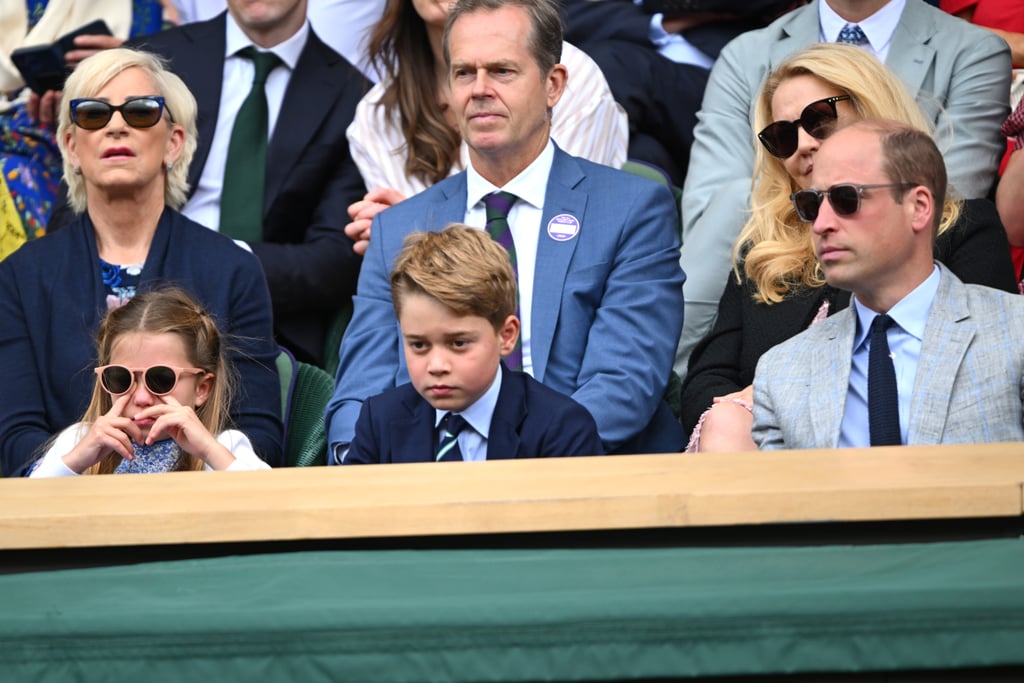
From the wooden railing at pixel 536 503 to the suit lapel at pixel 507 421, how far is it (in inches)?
31.6

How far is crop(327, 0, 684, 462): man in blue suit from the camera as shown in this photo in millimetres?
3482

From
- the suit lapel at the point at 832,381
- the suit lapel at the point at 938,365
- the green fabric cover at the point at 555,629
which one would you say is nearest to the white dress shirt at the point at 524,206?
the suit lapel at the point at 832,381

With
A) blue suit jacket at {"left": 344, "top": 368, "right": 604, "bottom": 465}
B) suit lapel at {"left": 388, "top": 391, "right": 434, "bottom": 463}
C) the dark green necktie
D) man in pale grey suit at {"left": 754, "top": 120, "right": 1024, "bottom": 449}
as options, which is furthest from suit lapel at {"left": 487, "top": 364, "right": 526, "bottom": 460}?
the dark green necktie

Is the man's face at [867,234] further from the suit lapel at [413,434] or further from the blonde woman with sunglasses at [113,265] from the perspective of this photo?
the blonde woman with sunglasses at [113,265]

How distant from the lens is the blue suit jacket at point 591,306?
3.44 meters

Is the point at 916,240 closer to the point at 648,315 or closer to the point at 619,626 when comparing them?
the point at 648,315

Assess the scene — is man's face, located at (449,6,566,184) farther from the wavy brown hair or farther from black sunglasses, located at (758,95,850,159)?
the wavy brown hair

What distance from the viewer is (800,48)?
449 centimetres

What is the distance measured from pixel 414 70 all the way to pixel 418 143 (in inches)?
9.6

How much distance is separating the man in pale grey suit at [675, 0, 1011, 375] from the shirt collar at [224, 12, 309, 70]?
1284mm

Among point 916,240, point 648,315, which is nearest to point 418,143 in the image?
point 648,315

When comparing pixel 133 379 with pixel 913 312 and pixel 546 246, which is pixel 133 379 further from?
pixel 913 312

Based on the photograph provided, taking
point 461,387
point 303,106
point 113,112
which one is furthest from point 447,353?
point 303,106

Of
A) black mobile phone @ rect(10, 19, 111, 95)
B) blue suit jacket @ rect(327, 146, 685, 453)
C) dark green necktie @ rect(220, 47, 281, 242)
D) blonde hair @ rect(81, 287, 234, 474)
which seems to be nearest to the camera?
blonde hair @ rect(81, 287, 234, 474)
